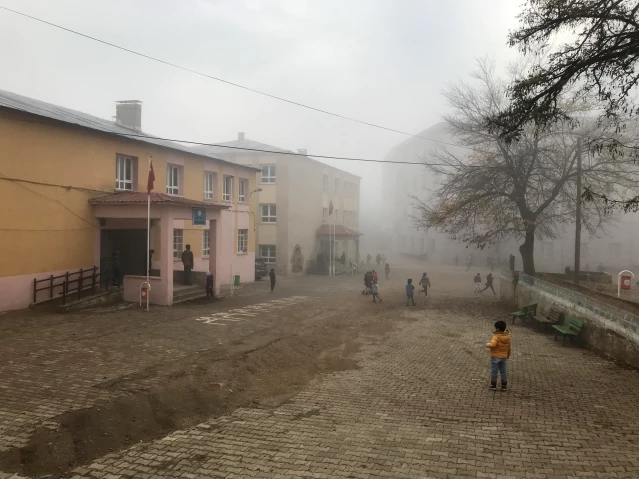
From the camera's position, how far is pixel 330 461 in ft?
19.0

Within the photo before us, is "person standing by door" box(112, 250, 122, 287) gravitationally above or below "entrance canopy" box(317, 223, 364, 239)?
below

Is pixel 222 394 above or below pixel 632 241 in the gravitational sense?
below

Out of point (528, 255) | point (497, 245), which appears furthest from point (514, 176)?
point (497, 245)

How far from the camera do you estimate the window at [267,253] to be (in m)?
38.3

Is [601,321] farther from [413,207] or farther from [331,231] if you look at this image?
[413,207]

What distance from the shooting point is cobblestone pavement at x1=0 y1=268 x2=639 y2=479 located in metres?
5.69

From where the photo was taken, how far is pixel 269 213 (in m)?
38.6

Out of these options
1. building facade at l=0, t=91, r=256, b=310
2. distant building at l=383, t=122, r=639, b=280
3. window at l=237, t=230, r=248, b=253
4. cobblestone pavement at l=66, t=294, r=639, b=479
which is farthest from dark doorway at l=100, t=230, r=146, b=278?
distant building at l=383, t=122, r=639, b=280

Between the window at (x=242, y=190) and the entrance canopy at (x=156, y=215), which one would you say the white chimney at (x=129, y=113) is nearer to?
the window at (x=242, y=190)

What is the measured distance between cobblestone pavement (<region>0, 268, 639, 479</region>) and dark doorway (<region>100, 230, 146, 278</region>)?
6.76 meters

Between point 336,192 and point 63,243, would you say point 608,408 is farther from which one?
point 336,192

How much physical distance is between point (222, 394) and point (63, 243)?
11847mm

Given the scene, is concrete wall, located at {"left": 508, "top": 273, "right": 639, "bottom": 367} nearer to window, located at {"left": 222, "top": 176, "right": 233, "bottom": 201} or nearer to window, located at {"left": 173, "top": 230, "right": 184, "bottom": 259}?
window, located at {"left": 173, "top": 230, "right": 184, "bottom": 259}

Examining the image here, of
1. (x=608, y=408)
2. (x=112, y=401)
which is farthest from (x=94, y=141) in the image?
(x=608, y=408)
